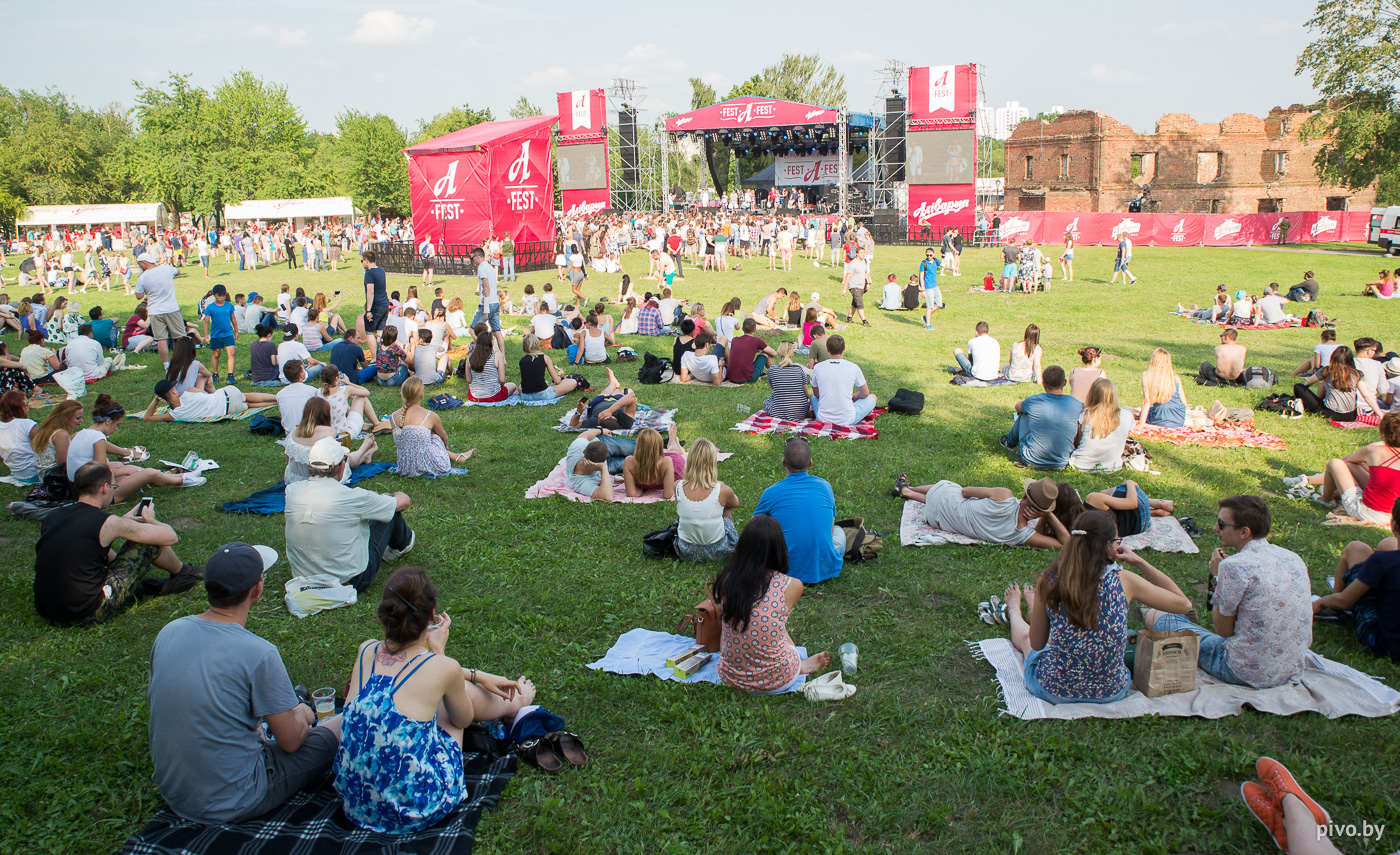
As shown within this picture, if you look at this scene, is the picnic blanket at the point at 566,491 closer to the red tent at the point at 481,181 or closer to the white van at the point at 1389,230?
the red tent at the point at 481,181

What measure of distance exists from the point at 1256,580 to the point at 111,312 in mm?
24999

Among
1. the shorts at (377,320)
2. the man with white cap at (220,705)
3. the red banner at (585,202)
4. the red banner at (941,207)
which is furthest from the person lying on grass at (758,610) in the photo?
the red banner at (585,202)

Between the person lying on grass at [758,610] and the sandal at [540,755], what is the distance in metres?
1.07

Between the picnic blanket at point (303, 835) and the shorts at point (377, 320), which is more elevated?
the shorts at point (377, 320)

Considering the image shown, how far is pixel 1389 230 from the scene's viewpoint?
32469 millimetres

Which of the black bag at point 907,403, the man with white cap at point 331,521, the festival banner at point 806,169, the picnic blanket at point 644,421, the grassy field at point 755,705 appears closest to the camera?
the grassy field at point 755,705

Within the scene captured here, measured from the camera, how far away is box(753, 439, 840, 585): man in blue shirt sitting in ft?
18.5

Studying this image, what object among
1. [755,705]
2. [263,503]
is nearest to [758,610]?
[755,705]

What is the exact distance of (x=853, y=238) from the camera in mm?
29531

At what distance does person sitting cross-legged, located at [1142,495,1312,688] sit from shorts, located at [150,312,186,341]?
543 inches

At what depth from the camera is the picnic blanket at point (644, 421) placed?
9.88 metres

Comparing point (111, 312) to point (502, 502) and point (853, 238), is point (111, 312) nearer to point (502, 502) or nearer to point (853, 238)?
point (502, 502)

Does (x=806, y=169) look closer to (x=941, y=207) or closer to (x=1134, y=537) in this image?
(x=941, y=207)

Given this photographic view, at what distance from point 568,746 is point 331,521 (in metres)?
2.66
